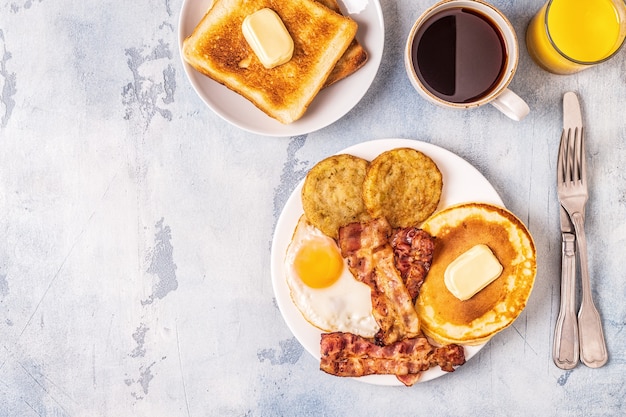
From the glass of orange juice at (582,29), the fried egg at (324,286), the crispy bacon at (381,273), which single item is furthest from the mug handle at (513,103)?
Answer: the fried egg at (324,286)

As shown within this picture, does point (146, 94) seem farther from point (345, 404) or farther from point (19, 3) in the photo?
point (345, 404)

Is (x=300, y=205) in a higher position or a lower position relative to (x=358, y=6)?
lower

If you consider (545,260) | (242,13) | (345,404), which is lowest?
(345,404)

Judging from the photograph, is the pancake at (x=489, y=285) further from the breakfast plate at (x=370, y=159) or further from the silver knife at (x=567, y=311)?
the silver knife at (x=567, y=311)

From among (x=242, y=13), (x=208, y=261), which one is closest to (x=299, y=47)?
(x=242, y=13)

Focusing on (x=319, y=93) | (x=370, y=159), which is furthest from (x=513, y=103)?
(x=319, y=93)

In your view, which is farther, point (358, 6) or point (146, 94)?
point (146, 94)

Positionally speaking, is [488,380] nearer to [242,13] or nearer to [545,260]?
[545,260]
